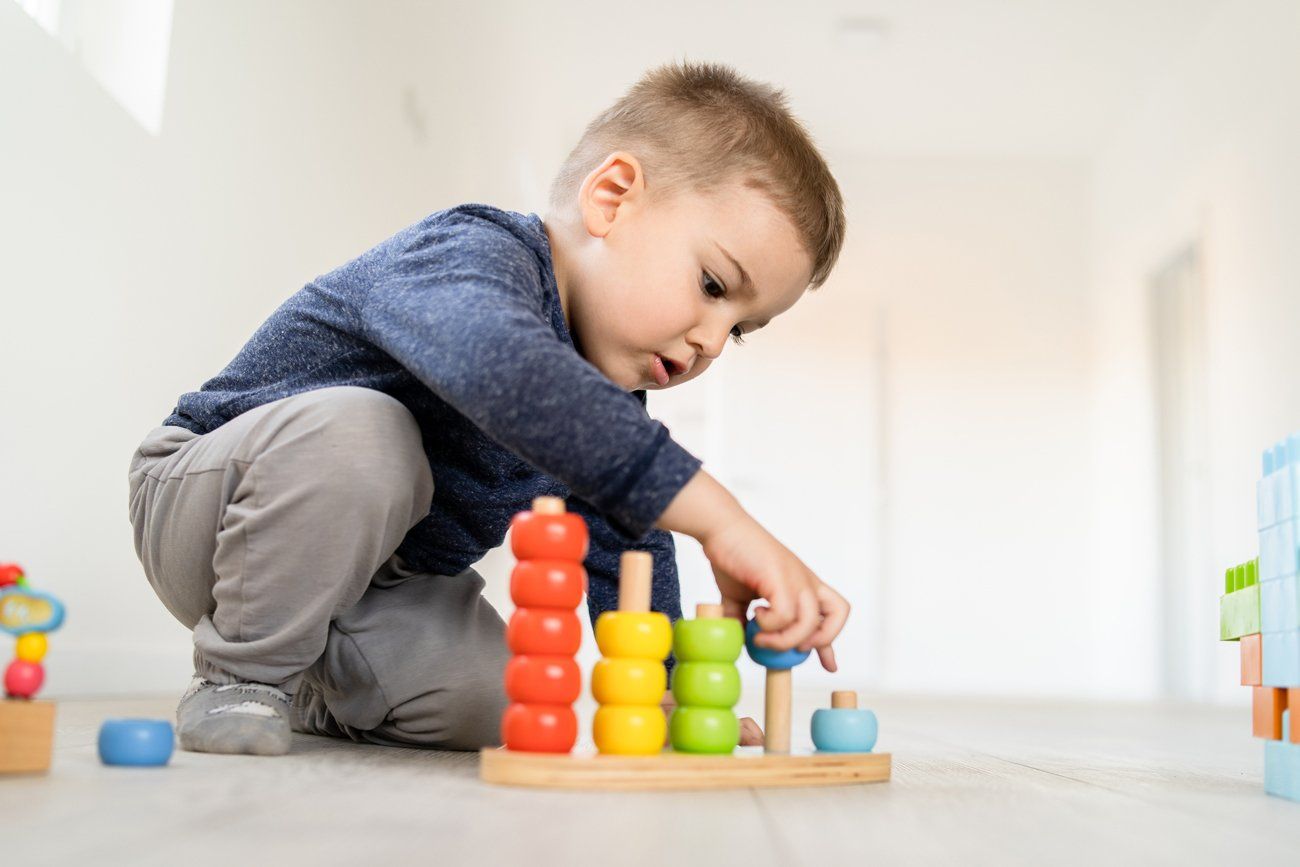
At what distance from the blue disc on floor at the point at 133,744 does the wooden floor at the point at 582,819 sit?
12 mm

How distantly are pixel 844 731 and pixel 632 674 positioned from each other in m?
0.22

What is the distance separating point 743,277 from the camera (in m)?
1.10

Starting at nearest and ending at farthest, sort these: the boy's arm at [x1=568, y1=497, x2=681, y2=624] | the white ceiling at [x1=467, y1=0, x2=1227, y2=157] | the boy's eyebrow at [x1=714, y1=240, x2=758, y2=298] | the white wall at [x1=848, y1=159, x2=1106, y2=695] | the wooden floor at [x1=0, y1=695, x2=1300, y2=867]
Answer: the wooden floor at [x1=0, y1=695, x2=1300, y2=867] < the boy's eyebrow at [x1=714, y1=240, x2=758, y2=298] < the boy's arm at [x1=568, y1=497, x2=681, y2=624] < the white ceiling at [x1=467, y1=0, x2=1227, y2=157] < the white wall at [x1=848, y1=159, x2=1106, y2=695]

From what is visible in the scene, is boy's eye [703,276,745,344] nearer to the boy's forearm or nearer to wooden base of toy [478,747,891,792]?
the boy's forearm

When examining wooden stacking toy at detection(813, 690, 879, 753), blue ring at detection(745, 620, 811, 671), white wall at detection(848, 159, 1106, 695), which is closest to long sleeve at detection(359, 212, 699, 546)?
blue ring at detection(745, 620, 811, 671)

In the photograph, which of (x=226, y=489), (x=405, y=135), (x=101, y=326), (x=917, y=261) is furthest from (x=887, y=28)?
(x=226, y=489)

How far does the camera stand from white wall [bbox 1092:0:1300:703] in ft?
11.8

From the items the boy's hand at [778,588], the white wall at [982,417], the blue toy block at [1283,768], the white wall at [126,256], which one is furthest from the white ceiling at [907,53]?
the blue toy block at [1283,768]

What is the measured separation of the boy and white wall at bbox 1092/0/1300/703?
284 cm

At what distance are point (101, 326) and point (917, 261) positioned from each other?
4602 millimetres

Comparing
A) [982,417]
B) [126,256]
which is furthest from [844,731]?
[982,417]

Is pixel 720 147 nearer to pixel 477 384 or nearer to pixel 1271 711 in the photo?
pixel 477 384

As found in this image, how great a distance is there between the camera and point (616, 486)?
772 mm

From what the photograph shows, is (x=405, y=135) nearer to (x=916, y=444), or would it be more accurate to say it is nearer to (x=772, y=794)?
(x=772, y=794)
